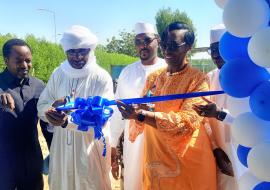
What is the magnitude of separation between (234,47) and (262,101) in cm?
40

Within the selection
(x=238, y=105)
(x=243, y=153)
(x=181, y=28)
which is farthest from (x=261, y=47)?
(x=181, y=28)

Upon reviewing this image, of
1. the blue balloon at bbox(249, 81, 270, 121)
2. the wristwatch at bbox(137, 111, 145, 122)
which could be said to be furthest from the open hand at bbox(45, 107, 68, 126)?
the blue balloon at bbox(249, 81, 270, 121)

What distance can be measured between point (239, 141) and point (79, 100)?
123 cm

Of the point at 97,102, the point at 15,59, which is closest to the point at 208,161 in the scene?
the point at 97,102

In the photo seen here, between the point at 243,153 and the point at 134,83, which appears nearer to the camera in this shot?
the point at 243,153

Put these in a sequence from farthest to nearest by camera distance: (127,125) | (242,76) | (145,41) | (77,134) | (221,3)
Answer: (145,41), (127,125), (77,134), (221,3), (242,76)

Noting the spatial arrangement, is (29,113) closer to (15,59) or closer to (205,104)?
(15,59)

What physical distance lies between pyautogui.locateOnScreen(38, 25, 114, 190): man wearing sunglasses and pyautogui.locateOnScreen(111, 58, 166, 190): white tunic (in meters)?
0.30

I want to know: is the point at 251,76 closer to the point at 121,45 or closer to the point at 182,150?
the point at 182,150

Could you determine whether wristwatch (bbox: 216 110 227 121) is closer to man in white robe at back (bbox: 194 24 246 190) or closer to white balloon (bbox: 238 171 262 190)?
man in white robe at back (bbox: 194 24 246 190)

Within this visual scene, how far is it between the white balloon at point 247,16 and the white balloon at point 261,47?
0.24 feet

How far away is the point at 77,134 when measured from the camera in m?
3.60

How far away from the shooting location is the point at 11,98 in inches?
133

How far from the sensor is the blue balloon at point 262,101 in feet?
6.41
